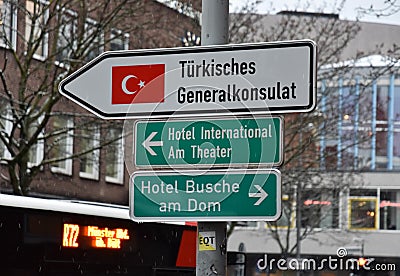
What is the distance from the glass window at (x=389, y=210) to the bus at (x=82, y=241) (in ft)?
107

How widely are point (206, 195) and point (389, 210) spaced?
42.6 metres

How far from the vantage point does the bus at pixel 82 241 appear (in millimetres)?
9391

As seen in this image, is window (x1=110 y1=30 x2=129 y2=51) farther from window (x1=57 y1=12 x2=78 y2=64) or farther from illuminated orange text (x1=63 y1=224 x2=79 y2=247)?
illuminated orange text (x1=63 y1=224 x2=79 y2=247)

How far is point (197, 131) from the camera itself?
183 inches

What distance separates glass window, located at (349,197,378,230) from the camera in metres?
39.7

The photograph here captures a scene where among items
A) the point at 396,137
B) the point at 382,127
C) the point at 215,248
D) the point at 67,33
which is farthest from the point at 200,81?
the point at 396,137

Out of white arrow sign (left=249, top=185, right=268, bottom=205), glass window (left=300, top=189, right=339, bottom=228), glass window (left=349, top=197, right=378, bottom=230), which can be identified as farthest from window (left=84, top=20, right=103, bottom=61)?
glass window (left=349, top=197, right=378, bottom=230)

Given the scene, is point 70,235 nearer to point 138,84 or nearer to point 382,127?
point 138,84

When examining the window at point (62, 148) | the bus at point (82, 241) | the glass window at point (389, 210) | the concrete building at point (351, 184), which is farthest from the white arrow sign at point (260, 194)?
the glass window at point (389, 210)

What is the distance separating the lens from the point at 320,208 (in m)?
36.7

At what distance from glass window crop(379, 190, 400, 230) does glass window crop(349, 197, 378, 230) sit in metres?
0.42

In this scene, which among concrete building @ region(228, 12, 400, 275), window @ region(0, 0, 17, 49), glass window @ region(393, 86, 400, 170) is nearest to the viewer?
window @ region(0, 0, 17, 49)

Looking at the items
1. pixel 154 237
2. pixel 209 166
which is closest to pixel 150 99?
pixel 209 166

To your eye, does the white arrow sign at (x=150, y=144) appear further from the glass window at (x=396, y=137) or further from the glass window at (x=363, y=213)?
the glass window at (x=396, y=137)
